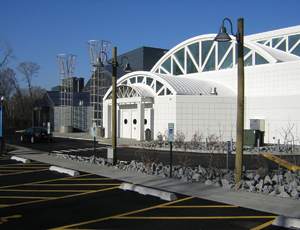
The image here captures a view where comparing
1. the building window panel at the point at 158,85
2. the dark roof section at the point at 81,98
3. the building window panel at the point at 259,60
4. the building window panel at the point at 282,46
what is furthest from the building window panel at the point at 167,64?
the dark roof section at the point at 81,98

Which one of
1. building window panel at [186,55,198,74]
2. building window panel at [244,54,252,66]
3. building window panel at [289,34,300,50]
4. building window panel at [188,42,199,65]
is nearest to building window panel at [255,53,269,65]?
building window panel at [244,54,252,66]

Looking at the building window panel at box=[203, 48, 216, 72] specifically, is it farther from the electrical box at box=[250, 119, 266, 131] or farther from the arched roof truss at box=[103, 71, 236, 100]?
the electrical box at box=[250, 119, 266, 131]

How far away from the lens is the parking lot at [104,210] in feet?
20.6

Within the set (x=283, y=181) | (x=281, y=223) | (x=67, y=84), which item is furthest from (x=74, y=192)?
(x=67, y=84)

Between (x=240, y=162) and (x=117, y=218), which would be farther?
(x=240, y=162)

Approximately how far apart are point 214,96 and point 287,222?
19933 millimetres

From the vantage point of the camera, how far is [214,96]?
25422 mm

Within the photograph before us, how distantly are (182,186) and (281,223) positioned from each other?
397 centimetres

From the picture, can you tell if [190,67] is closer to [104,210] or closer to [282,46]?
[282,46]

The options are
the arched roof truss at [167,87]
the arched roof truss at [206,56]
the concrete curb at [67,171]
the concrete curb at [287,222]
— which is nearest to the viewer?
the concrete curb at [287,222]

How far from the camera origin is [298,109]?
23156 millimetres

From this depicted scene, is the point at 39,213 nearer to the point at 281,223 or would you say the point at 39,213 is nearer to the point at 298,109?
the point at 281,223

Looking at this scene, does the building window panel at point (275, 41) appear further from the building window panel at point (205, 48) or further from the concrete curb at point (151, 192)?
the concrete curb at point (151, 192)

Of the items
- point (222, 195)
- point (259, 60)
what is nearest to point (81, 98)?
point (259, 60)
